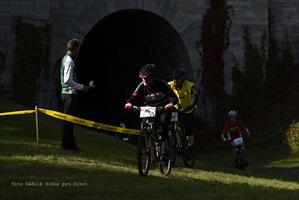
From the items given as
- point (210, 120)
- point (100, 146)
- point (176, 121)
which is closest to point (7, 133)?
point (100, 146)

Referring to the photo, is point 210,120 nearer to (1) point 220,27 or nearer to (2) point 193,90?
(1) point 220,27

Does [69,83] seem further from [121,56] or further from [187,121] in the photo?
[121,56]

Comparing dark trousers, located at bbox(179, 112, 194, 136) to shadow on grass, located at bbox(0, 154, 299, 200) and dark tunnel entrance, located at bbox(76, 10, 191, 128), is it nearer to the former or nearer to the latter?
shadow on grass, located at bbox(0, 154, 299, 200)

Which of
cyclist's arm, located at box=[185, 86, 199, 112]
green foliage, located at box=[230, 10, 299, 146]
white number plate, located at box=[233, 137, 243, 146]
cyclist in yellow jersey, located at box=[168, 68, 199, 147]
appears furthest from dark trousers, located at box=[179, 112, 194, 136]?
green foliage, located at box=[230, 10, 299, 146]

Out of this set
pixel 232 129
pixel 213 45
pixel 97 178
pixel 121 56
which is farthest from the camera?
pixel 121 56

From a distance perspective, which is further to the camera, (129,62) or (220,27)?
(129,62)

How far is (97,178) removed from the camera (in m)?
8.17

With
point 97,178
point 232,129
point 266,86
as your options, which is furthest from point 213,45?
point 97,178

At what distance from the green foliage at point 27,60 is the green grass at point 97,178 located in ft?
15.9

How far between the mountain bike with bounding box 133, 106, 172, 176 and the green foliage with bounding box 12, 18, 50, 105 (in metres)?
9.27

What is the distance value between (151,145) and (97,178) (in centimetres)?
106

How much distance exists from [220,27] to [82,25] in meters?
5.20

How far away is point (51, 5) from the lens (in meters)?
18.5

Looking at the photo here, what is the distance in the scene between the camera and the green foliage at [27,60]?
17703 millimetres
